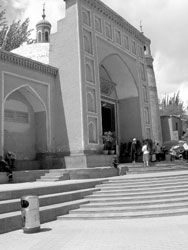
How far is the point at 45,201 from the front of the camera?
732cm

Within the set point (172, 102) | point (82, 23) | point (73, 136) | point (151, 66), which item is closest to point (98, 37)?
point (82, 23)

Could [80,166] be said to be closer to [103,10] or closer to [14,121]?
[14,121]

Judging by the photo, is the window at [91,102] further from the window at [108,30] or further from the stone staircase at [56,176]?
the stone staircase at [56,176]

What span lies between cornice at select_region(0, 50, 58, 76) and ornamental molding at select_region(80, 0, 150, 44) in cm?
478

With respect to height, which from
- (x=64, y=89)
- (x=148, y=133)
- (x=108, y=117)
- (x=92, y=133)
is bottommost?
(x=92, y=133)

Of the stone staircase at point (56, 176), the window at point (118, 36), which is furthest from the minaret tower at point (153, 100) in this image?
the stone staircase at point (56, 176)

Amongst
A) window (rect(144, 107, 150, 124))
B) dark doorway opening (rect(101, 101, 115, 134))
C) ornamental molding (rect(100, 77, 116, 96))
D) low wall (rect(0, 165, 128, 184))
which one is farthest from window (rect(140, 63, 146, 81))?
low wall (rect(0, 165, 128, 184))

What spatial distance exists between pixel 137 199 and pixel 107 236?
3033 mm

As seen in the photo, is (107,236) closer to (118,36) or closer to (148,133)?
(148,133)

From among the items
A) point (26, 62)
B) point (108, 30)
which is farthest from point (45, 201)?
point (108, 30)

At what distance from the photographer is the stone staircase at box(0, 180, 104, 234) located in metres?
5.92

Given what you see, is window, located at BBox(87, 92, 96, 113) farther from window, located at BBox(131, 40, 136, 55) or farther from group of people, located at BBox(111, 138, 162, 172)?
window, located at BBox(131, 40, 136, 55)

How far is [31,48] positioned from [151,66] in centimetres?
1373

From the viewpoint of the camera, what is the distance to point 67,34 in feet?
56.1
